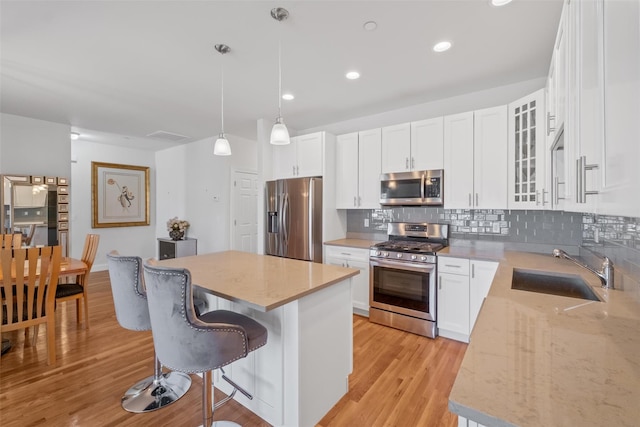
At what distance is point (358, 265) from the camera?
11.1ft

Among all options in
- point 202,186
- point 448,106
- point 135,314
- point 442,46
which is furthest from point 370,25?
point 202,186

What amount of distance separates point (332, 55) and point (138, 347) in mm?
3254

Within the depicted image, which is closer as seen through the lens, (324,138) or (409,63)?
(409,63)

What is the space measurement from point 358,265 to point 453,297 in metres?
1.07

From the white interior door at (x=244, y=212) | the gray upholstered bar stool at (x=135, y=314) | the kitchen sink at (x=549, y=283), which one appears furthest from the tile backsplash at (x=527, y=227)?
the gray upholstered bar stool at (x=135, y=314)

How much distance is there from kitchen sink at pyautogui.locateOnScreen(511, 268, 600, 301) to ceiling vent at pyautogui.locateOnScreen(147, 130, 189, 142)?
213 inches

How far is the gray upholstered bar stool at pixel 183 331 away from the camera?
133 centimetres

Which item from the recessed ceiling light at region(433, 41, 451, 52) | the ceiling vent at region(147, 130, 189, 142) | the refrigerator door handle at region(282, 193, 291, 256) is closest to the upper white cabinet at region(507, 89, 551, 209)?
the recessed ceiling light at region(433, 41, 451, 52)

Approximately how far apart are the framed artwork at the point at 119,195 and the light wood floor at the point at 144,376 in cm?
335

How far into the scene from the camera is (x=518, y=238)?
2.91 m

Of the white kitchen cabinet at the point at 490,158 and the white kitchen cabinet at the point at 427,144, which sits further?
the white kitchen cabinet at the point at 427,144

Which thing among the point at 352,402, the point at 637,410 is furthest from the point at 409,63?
the point at 352,402

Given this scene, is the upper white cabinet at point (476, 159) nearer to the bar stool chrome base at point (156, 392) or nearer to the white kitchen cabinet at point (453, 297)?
the white kitchen cabinet at point (453, 297)

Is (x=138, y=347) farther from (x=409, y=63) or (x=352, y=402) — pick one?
(x=409, y=63)
